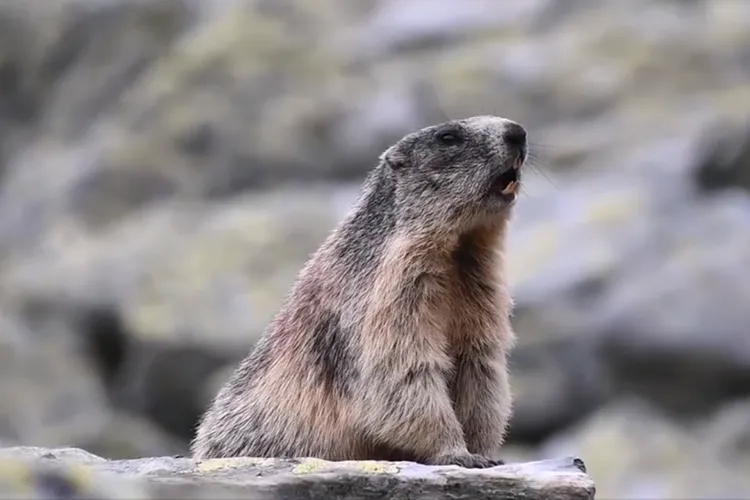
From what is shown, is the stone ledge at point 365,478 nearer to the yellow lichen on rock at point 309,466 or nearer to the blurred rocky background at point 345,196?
the yellow lichen on rock at point 309,466

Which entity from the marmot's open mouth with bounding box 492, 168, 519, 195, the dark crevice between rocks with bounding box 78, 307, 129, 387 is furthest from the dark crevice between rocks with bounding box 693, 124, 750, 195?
the marmot's open mouth with bounding box 492, 168, 519, 195

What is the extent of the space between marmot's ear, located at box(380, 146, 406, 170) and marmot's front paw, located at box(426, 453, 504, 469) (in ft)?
5.92

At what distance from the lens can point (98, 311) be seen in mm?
18125

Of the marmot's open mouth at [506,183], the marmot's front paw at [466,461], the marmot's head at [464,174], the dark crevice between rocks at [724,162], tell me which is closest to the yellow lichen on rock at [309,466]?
the marmot's front paw at [466,461]

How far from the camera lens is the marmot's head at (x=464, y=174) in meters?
6.53

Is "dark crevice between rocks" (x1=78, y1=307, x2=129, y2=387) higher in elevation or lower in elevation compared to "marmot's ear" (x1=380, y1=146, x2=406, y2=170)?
higher

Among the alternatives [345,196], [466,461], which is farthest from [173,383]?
[466,461]

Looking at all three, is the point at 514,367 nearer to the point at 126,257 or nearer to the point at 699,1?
the point at 126,257

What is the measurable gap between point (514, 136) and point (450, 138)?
385mm

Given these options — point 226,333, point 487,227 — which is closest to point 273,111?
point 226,333

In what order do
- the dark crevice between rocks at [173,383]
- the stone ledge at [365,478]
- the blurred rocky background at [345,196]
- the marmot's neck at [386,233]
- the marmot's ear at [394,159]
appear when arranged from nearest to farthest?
the stone ledge at [365,478] < the marmot's neck at [386,233] < the marmot's ear at [394,159] < the blurred rocky background at [345,196] < the dark crevice between rocks at [173,383]

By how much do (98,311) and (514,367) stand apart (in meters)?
6.87

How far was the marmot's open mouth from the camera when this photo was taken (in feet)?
21.6

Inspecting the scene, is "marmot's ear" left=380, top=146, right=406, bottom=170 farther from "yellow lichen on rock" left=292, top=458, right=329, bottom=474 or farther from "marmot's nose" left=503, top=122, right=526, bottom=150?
"yellow lichen on rock" left=292, top=458, right=329, bottom=474
